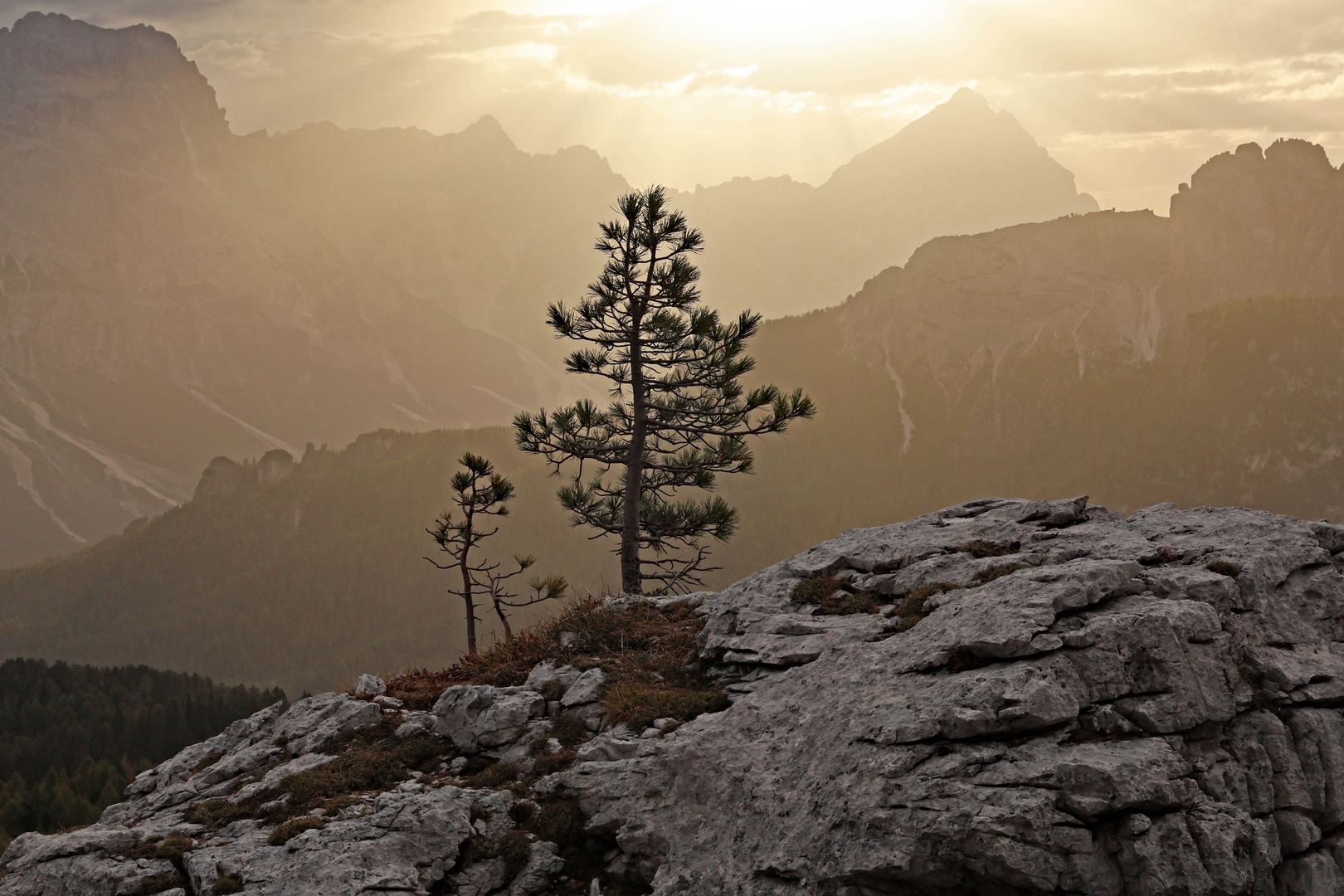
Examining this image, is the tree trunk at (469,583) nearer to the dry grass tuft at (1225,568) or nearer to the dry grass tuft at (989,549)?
the dry grass tuft at (989,549)

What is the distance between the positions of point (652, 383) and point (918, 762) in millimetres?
14886

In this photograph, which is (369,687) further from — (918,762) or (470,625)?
(918,762)

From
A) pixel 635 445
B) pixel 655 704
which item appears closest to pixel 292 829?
pixel 655 704

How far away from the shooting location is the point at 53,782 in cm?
9281

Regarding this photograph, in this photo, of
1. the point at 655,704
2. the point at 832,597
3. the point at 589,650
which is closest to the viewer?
the point at 655,704

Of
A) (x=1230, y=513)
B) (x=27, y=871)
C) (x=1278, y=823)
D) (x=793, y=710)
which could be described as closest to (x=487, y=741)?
(x=793, y=710)

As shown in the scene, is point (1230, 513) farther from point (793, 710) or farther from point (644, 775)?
point (644, 775)

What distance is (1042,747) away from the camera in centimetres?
973

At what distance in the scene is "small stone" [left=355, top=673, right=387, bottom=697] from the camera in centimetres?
1695

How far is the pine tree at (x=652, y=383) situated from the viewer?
892 inches

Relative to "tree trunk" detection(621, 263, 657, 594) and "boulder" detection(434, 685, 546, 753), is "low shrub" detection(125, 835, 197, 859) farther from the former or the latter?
"tree trunk" detection(621, 263, 657, 594)

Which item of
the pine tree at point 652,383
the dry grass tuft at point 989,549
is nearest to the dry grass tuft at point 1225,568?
the dry grass tuft at point 989,549

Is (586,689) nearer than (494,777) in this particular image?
No

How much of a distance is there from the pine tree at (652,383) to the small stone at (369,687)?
6841mm
